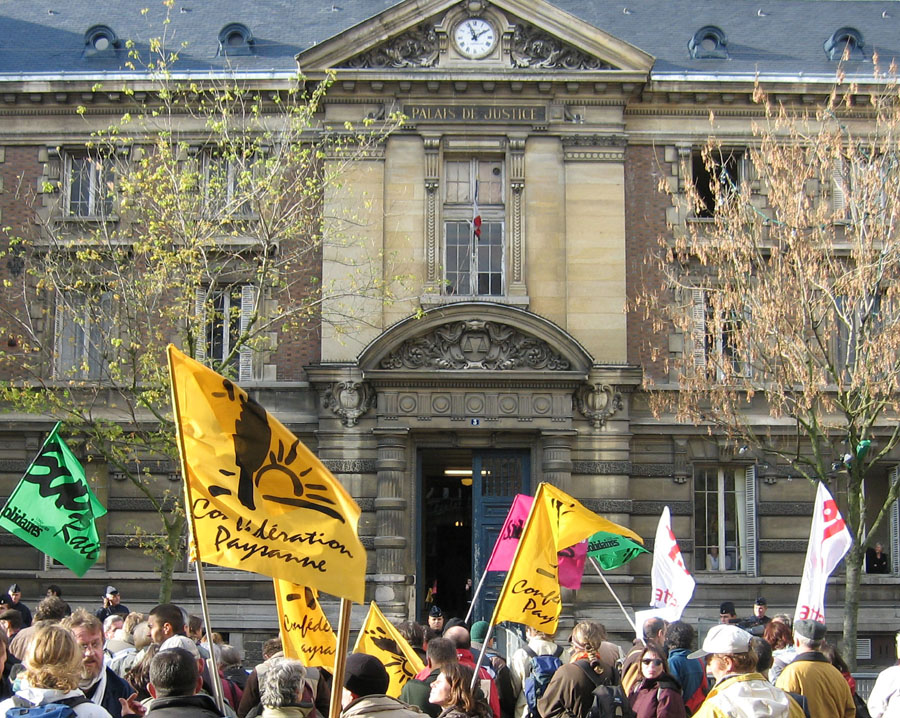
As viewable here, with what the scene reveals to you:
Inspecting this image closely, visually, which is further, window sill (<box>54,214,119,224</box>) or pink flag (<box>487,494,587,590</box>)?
window sill (<box>54,214,119,224</box>)

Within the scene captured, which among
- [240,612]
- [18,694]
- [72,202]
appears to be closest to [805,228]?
[240,612]

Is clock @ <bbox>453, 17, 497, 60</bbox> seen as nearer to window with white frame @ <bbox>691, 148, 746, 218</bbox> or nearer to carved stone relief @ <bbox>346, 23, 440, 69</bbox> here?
carved stone relief @ <bbox>346, 23, 440, 69</bbox>

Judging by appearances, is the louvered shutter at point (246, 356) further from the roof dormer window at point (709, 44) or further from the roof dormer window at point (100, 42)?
the roof dormer window at point (709, 44)

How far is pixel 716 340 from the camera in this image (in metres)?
22.5

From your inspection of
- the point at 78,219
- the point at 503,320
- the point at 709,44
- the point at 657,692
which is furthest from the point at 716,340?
the point at 657,692

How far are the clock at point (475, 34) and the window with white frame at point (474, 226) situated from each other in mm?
2173

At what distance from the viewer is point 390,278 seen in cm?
2378

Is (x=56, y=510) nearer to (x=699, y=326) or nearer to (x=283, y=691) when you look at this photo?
(x=283, y=691)

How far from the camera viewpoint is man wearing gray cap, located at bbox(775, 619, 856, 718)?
364 inches

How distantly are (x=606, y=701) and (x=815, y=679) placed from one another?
152cm

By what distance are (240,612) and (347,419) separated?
4.02 m

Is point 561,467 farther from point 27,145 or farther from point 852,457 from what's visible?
point 27,145

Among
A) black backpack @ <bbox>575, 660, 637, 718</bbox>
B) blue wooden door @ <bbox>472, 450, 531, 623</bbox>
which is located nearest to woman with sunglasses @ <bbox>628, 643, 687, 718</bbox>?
black backpack @ <bbox>575, 660, 637, 718</bbox>

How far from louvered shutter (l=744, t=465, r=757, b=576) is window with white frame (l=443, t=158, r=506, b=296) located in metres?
5.90
